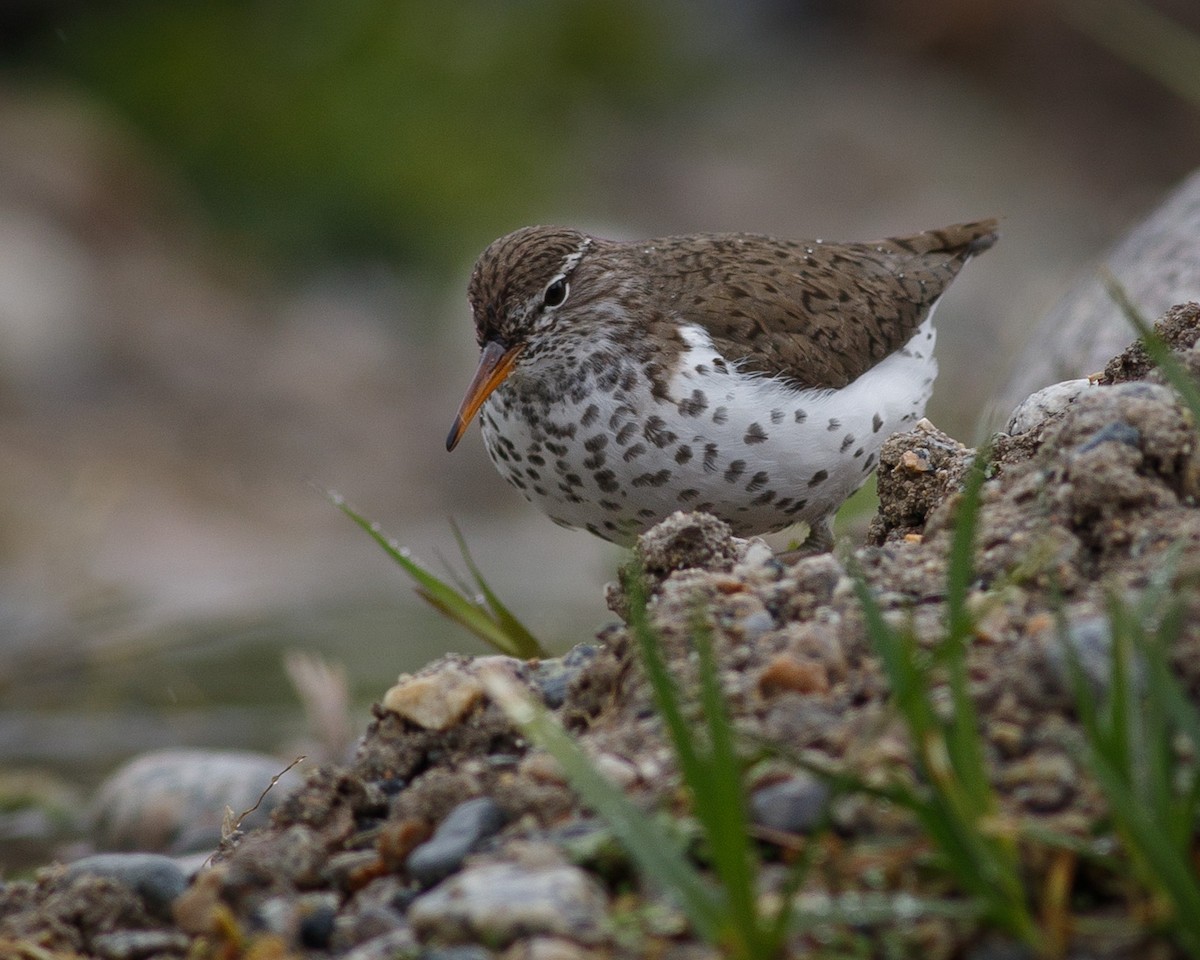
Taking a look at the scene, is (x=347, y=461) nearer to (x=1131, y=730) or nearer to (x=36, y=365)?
(x=36, y=365)

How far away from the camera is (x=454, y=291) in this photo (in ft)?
47.3

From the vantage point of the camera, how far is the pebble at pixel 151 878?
10.8 feet

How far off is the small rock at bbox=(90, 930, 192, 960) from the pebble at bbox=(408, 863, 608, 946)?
0.56 meters

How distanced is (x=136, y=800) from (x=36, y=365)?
758cm

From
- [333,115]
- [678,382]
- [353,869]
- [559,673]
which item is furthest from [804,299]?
[333,115]

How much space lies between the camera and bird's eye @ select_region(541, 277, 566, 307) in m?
5.52

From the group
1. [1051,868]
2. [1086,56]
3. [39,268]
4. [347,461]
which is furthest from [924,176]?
[1051,868]

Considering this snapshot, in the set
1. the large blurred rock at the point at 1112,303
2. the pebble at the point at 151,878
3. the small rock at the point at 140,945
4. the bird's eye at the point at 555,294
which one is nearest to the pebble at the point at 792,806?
the small rock at the point at 140,945

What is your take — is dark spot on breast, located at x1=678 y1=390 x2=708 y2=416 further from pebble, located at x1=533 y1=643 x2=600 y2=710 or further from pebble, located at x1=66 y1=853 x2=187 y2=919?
pebble, located at x1=66 y1=853 x2=187 y2=919

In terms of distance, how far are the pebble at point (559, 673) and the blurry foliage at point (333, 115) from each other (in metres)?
10.8

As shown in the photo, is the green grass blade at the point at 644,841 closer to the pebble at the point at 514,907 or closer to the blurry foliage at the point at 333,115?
the pebble at the point at 514,907

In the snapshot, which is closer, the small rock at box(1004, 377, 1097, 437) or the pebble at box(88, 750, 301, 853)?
the small rock at box(1004, 377, 1097, 437)

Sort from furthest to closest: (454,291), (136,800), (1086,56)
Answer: (1086,56), (454,291), (136,800)

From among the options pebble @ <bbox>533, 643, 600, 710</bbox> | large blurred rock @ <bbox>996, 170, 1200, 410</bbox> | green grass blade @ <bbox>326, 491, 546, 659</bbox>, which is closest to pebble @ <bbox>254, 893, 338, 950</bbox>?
pebble @ <bbox>533, 643, 600, 710</bbox>
